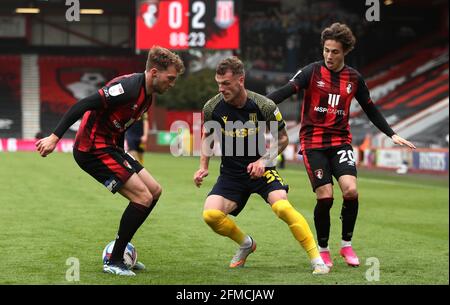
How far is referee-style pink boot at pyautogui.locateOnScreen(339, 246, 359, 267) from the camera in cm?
854

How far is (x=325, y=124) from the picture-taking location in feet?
28.2

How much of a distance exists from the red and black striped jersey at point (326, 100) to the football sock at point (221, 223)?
1154 mm

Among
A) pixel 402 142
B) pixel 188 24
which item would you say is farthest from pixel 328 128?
pixel 188 24

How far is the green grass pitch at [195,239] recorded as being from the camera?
7.80 metres

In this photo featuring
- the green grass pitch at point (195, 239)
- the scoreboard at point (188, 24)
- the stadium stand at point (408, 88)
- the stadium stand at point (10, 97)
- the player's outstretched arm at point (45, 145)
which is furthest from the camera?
the stadium stand at point (10, 97)

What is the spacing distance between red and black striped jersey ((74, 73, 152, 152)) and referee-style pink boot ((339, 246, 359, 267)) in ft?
8.27

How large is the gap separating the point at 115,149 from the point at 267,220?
18.6 ft

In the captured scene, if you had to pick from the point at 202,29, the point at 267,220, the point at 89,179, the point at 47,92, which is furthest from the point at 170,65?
the point at 47,92

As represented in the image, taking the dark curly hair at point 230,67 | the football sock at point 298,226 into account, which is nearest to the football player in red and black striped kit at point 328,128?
the football sock at point 298,226

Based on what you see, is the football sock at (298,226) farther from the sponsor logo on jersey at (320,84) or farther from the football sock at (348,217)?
the sponsor logo on jersey at (320,84)

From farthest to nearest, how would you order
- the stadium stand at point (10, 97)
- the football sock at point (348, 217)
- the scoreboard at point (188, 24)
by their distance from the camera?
the stadium stand at point (10, 97) → the scoreboard at point (188, 24) → the football sock at point (348, 217)

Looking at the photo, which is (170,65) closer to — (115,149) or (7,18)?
(115,149)

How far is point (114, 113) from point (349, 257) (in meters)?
2.77

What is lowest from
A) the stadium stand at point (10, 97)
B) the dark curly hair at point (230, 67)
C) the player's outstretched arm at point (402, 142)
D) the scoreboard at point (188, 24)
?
the stadium stand at point (10, 97)
